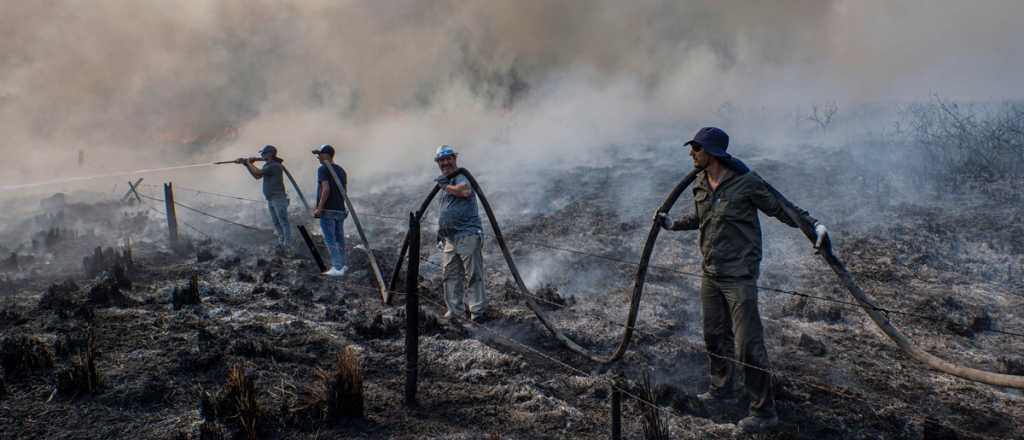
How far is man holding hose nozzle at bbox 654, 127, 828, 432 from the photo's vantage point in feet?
13.6

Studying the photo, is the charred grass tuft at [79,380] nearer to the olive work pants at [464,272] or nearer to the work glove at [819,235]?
the olive work pants at [464,272]

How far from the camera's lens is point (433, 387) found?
199 inches

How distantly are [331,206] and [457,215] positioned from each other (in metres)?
2.79

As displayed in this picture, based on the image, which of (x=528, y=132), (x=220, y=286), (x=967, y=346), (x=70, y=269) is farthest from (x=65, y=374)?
(x=528, y=132)

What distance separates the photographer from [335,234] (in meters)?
8.73

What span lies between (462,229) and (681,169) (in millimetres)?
9444

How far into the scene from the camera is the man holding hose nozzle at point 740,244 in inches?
163

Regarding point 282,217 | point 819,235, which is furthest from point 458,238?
point 282,217

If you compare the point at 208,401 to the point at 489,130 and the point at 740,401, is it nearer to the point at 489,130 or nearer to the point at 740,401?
the point at 740,401

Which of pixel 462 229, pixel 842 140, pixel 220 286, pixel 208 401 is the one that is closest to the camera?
pixel 208 401

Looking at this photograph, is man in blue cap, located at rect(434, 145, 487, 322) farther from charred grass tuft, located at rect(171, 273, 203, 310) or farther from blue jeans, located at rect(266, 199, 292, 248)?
blue jeans, located at rect(266, 199, 292, 248)

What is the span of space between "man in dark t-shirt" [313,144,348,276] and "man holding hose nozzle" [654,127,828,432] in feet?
16.8

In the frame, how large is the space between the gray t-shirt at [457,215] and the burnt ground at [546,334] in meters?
0.80

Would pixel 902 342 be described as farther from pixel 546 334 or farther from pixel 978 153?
pixel 978 153
